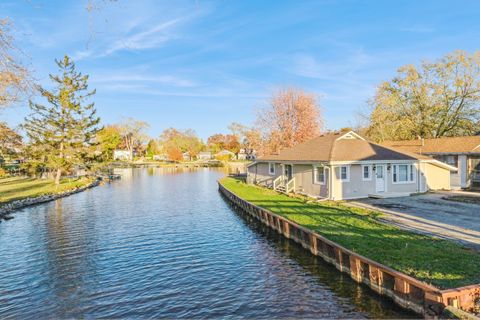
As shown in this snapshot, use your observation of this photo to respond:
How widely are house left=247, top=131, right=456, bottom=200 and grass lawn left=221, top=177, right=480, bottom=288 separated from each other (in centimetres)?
465

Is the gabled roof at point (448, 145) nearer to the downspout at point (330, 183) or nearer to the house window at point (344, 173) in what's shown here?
the house window at point (344, 173)

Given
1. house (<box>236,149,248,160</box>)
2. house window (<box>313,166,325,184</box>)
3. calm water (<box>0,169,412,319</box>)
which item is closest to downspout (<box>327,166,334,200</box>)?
house window (<box>313,166,325,184</box>)

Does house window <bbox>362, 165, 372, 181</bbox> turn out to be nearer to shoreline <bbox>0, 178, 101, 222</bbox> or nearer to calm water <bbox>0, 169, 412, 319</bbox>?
calm water <bbox>0, 169, 412, 319</bbox>

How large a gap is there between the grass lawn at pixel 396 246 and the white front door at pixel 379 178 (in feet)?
20.9

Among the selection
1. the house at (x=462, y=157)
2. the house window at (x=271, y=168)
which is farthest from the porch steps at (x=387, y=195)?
the house window at (x=271, y=168)

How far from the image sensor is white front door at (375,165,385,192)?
2341 cm

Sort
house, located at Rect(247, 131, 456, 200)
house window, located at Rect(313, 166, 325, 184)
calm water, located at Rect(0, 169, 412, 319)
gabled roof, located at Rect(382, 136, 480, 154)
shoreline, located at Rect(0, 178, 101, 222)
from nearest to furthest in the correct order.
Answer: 1. calm water, located at Rect(0, 169, 412, 319)
2. house, located at Rect(247, 131, 456, 200)
3. house window, located at Rect(313, 166, 325, 184)
4. shoreline, located at Rect(0, 178, 101, 222)
5. gabled roof, located at Rect(382, 136, 480, 154)

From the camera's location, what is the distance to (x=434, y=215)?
1609 cm

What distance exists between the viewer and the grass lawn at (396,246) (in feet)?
28.4

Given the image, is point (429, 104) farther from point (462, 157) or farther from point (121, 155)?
point (121, 155)

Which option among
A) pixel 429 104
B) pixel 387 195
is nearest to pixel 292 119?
pixel 429 104

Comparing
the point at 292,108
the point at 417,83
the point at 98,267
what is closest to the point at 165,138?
the point at 292,108

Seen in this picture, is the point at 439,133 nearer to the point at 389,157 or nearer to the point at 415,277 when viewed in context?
the point at 389,157

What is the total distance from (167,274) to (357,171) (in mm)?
15711
